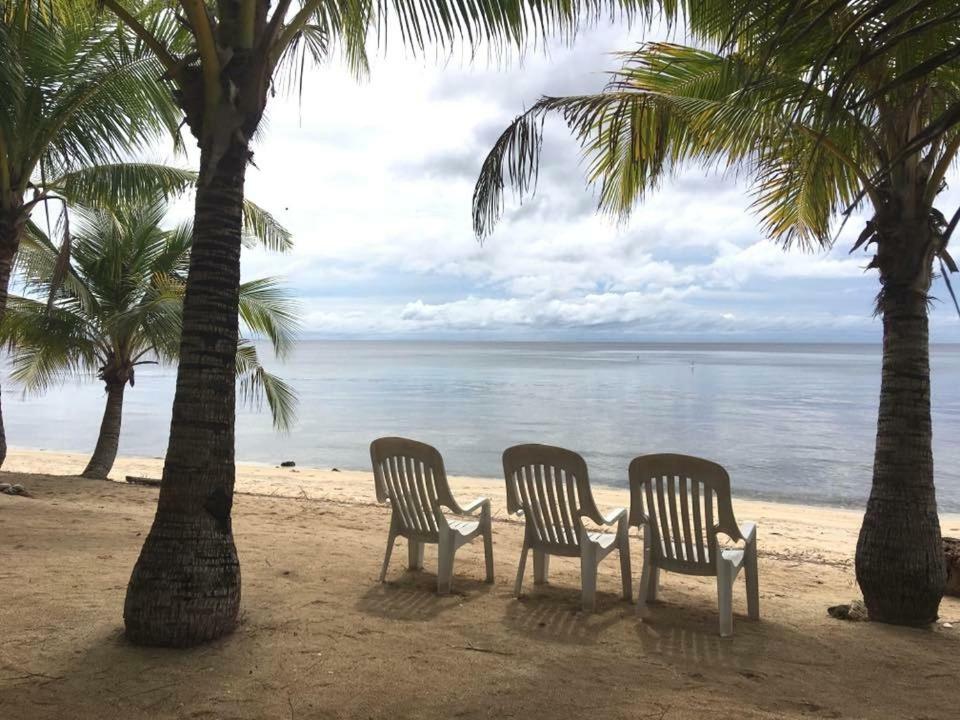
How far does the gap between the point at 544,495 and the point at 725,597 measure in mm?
1196

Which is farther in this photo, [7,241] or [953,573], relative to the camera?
[7,241]

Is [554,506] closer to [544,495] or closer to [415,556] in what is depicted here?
[544,495]

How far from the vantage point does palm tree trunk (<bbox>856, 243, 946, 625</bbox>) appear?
14.8ft

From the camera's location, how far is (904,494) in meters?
4.58

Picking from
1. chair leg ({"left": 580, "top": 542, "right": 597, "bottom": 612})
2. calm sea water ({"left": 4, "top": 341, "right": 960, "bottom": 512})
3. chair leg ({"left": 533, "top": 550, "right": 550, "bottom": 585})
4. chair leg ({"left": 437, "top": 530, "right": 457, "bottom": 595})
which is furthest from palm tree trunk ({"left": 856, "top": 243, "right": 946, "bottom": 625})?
calm sea water ({"left": 4, "top": 341, "right": 960, "bottom": 512})

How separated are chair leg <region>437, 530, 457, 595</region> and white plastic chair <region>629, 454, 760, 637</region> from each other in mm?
1133

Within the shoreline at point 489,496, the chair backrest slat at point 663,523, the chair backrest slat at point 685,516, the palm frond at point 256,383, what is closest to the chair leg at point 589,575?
the chair backrest slat at point 663,523

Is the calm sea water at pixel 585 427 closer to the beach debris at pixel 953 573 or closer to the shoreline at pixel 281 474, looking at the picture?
the shoreline at pixel 281 474

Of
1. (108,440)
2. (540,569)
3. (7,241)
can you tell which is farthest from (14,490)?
(540,569)

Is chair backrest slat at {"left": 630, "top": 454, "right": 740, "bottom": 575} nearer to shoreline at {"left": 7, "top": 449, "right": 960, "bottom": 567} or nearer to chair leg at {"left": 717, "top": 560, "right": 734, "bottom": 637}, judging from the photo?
chair leg at {"left": 717, "top": 560, "right": 734, "bottom": 637}

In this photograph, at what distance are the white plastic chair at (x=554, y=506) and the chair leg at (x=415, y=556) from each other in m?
0.83

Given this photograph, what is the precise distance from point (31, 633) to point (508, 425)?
22.4 meters

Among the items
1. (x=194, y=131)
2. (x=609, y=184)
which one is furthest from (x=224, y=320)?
(x=609, y=184)

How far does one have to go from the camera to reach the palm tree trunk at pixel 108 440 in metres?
10.5
